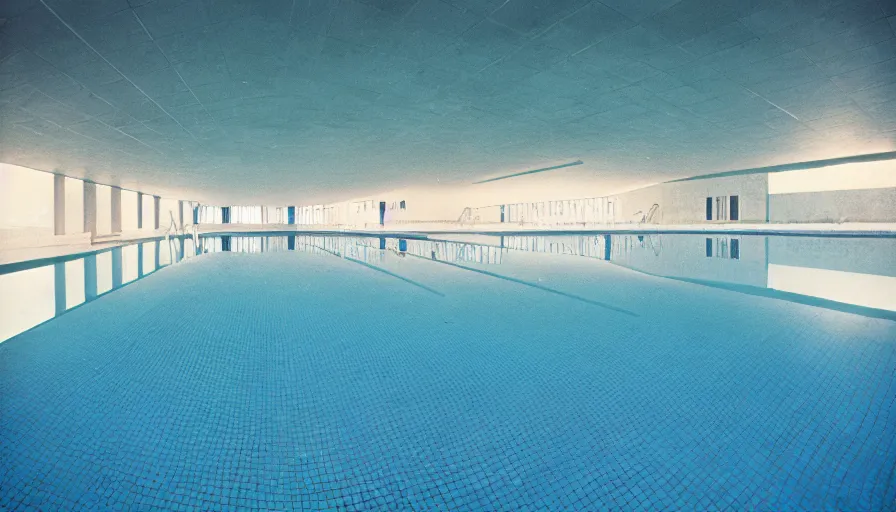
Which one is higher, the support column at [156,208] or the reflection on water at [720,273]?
the support column at [156,208]

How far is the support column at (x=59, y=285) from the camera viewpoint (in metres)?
5.00

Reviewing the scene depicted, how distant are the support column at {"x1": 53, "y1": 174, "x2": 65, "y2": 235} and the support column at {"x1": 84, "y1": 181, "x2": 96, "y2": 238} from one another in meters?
1.56

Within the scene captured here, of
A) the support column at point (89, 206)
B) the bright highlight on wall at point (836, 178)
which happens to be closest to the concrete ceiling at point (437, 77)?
the bright highlight on wall at point (836, 178)

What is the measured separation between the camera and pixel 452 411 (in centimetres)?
228

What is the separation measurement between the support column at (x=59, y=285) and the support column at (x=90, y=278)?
0.26 m

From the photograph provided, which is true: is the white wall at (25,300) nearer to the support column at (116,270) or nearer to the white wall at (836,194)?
the support column at (116,270)

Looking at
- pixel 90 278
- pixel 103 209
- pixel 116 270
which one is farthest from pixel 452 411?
pixel 103 209

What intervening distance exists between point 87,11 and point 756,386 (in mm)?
6698

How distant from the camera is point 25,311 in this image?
479cm

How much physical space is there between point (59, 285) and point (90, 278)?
78cm

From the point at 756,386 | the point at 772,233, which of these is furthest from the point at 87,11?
the point at 772,233

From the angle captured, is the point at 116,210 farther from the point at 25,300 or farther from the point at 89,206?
the point at 25,300

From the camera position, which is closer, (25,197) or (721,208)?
(25,197)

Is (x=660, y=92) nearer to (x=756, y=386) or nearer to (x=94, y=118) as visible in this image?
(x=756, y=386)
